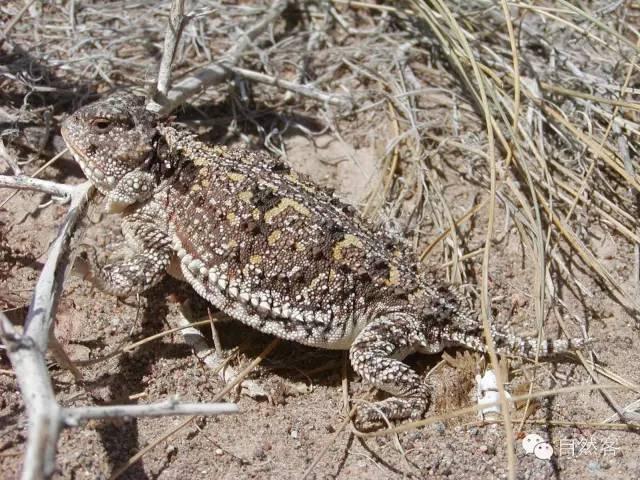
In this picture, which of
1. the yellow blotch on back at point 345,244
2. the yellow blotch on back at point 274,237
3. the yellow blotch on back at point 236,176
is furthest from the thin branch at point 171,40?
the yellow blotch on back at point 345,244

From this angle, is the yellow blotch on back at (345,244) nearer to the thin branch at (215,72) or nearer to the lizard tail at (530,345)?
the lizard tail at (530,345)

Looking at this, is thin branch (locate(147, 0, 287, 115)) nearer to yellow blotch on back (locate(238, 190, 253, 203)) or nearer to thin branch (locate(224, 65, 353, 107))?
thin branch (locate(224, 65, 353, 107))

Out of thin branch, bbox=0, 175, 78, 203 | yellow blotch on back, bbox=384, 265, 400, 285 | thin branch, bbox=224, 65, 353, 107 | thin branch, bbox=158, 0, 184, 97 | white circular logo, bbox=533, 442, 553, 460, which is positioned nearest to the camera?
white circular logo, bbox=533, 442, 553, 460

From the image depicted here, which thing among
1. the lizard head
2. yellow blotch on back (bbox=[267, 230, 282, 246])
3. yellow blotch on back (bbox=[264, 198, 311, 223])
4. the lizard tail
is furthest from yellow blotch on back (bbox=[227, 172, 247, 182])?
the lizard tail

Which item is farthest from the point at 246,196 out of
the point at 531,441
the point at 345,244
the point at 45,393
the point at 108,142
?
the point at 531,441

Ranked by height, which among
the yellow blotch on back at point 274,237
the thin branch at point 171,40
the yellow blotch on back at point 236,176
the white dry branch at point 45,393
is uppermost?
the thin branch at point 171,40

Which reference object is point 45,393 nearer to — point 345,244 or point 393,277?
point 345,244

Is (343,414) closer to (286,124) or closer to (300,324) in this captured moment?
(300,324)
